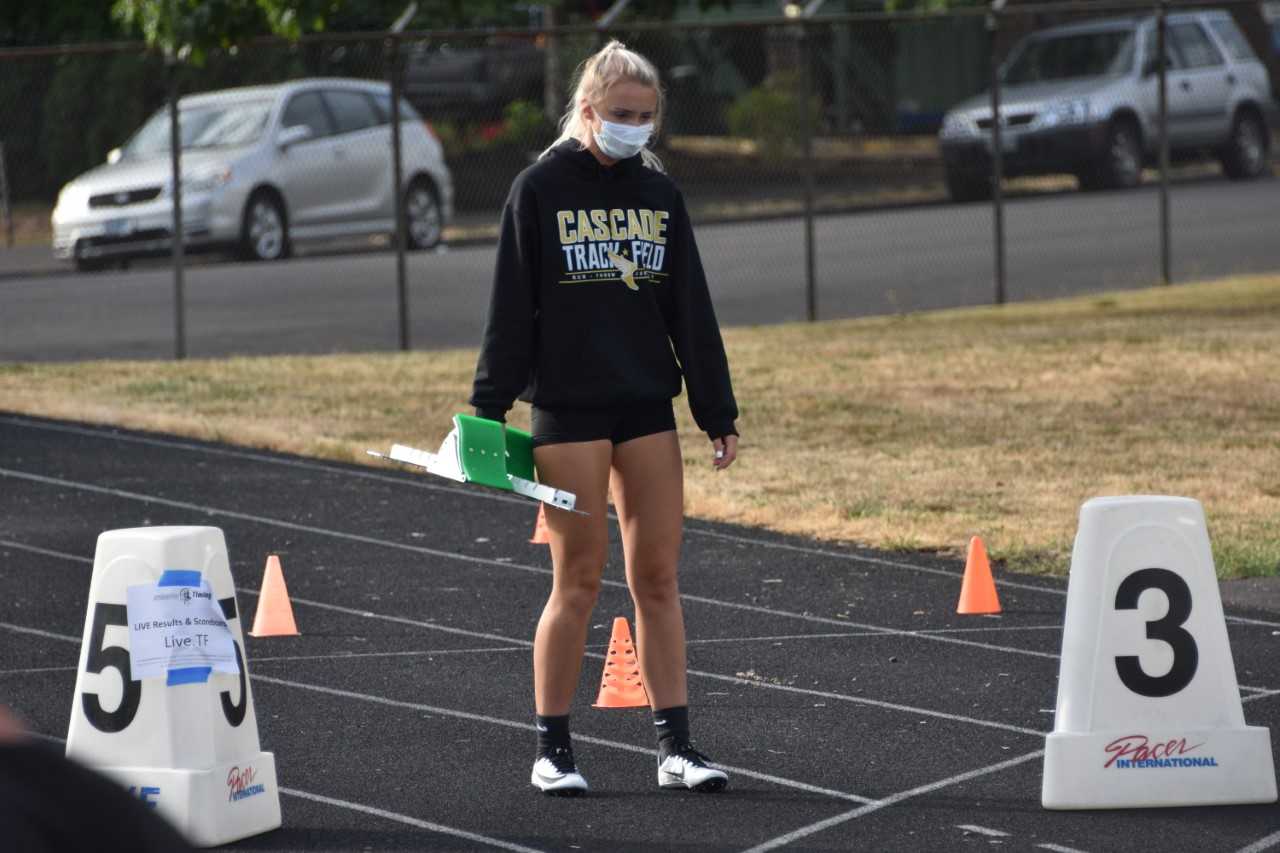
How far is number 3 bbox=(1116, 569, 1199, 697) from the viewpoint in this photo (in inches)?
225

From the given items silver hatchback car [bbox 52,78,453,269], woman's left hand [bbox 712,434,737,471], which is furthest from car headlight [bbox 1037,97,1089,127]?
woman's left hand [bbox 712,434,737,471]

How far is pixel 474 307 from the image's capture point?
18.7 meters

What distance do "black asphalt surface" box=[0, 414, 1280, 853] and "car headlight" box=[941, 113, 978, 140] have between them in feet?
30.9

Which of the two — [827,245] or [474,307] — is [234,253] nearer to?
[474,307]

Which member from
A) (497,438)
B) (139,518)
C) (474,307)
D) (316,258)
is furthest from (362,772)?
(316,258)

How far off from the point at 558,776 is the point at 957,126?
570 inches

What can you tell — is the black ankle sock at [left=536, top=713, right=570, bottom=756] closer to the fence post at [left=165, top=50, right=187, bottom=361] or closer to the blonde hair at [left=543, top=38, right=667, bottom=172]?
the blonde hair at [left=543, top=38, right=667, bottom=172]

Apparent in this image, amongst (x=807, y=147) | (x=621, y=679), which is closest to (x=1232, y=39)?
(x=807, y=147)

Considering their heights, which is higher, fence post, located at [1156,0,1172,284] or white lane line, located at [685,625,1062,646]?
fence post, located at [1156,0,1172,284]

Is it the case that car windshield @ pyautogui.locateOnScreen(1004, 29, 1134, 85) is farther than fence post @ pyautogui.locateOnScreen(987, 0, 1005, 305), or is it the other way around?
car windshield @ pyautogui.locateOnScreen(1004, 29, 1134, 85)

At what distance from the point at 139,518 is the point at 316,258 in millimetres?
9697

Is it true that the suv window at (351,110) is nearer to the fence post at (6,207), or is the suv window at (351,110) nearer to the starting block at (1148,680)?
the fence post at (6,207)

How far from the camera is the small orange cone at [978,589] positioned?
816 centimetres

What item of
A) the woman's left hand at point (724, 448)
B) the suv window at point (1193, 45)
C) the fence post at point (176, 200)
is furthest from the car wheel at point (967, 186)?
the woman's left hand at point (724, 448)
